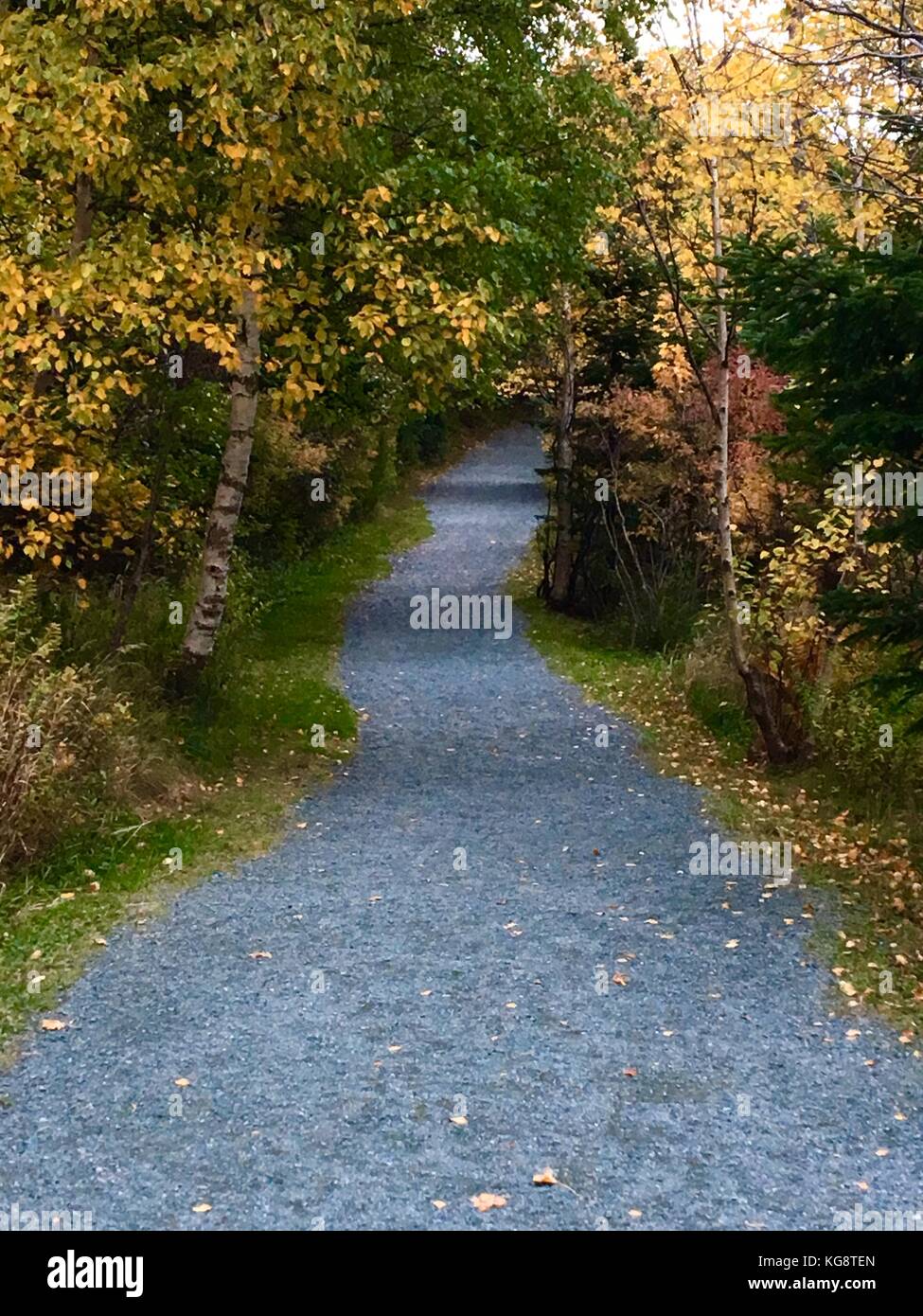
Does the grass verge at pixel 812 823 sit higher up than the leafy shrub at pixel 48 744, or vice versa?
the leafy shrub at pixel 48 744

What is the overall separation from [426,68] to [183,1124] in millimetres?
8056

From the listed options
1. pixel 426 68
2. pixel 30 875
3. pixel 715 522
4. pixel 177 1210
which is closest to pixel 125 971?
pixel 30 875

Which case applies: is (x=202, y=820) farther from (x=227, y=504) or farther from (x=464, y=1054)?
→ (x=464, y=1054)

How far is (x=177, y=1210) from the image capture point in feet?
12.1

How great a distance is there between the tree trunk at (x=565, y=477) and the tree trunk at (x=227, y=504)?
8041 millimetres

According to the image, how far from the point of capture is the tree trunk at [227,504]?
870 centimetres

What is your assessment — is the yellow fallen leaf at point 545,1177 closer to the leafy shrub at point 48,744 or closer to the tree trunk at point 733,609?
the leafy shrub at point 48,744

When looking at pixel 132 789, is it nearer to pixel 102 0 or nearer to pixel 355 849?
pixel 355 849

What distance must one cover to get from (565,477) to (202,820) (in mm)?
10589

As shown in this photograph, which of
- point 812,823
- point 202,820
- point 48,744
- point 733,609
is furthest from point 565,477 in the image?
point 48,744

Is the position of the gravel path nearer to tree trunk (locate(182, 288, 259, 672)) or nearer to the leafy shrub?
the leafy shrub

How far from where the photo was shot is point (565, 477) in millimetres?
16938

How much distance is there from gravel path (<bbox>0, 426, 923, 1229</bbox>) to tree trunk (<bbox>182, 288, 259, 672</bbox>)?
1.88 meters

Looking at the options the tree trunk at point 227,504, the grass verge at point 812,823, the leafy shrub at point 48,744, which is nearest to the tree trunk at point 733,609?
the grass verge at point 812,823
